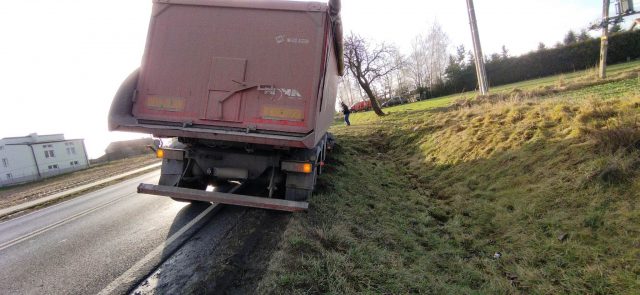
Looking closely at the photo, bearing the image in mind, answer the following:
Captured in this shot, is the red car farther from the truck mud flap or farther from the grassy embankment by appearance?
the truck mud flap

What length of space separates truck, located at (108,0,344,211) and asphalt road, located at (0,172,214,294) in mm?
901

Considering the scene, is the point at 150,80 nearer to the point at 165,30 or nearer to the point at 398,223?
the point at 165,30

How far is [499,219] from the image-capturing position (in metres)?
5.85

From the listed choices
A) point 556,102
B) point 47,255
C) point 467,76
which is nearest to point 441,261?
point 47,255

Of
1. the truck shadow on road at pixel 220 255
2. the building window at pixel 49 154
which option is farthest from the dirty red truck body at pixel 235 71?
the building window at pixel 49 154

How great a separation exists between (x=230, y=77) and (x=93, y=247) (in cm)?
340

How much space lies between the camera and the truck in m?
4.82

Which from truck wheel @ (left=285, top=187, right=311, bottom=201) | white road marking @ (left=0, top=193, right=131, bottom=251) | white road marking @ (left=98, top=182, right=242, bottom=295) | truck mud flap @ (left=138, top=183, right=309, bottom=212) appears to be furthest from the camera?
white road marking @ (left=0, top=193, right=131, bottom=251)

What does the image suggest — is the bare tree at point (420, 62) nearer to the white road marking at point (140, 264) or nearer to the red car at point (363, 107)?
the red car at point (363, 107)

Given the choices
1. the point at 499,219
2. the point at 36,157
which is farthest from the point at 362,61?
the point at 36,157

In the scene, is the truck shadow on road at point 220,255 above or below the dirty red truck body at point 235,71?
below

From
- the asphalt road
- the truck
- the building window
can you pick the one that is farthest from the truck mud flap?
the building window

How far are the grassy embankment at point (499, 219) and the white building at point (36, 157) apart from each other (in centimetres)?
5102

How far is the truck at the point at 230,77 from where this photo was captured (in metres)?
4.82
